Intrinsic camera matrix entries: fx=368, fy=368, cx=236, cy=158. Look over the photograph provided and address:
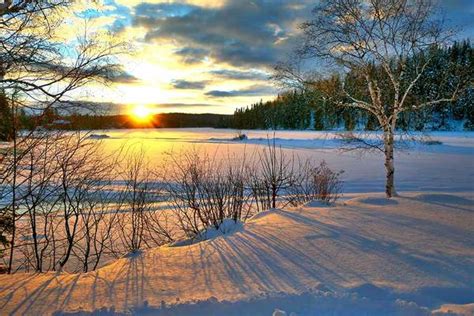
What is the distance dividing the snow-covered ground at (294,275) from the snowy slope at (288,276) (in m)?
0.01

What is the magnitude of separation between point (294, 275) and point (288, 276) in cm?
8

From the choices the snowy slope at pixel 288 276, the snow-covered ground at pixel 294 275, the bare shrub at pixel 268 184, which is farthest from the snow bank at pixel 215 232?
the bare shrub at pixel 268 184

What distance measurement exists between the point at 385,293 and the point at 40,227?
9600 millimetres

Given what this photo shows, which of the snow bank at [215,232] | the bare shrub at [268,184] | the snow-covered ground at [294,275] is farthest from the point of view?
the bare shrub at [268,184]

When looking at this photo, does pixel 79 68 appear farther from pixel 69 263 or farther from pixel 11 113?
pixel 69 263

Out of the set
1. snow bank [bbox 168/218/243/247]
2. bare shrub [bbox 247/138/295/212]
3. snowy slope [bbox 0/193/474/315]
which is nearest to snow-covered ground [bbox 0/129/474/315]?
snowy slope [bbox 0/193/474/315]

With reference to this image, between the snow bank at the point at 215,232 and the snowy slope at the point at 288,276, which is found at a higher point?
the snowy slope at the point at 288,276

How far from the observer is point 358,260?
4914 millimetres

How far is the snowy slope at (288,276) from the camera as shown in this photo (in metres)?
3.81

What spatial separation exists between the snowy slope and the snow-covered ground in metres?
0.01

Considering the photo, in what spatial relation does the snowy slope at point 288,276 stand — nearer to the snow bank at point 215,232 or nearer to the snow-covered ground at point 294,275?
the snow-covered ground at point 294,275

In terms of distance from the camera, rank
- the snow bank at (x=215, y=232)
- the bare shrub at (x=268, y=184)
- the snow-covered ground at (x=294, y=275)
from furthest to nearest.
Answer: the bare shrub at (x=268, y=184)
the snow bank at (x=215, y=232)
the snow-covered ground at (x=294, y=275)

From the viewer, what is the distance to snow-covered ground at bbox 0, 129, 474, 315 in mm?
3797

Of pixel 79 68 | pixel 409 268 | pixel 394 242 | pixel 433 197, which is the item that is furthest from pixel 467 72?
pixel 79 68
